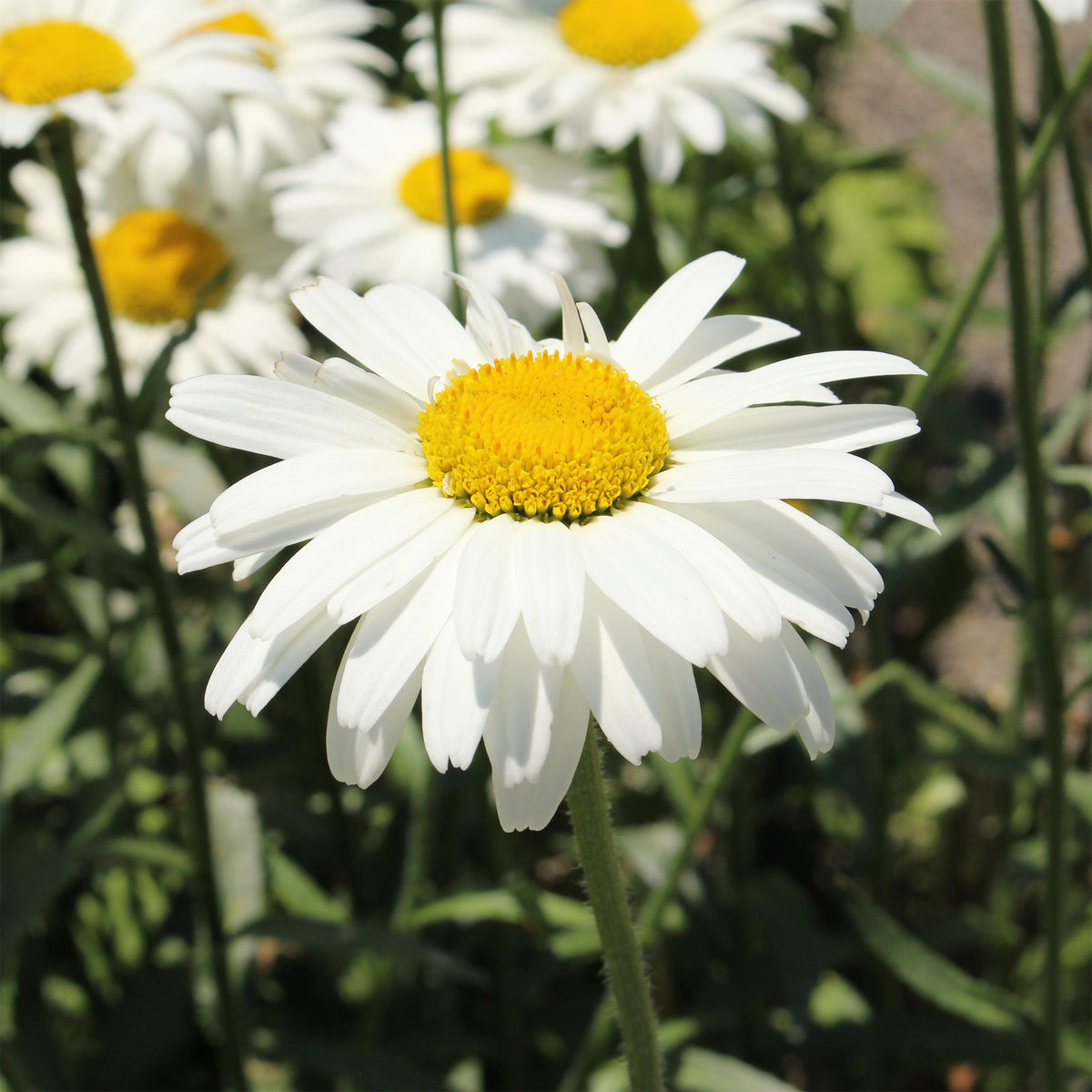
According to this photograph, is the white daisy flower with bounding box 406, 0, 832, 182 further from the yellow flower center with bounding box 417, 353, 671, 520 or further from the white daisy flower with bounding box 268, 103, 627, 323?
the yellow flower center with bounding box 417, 353, 671, 520

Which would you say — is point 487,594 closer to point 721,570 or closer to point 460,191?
point 721,570

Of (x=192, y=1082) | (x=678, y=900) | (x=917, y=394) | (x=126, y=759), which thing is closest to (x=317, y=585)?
(x=917, y=394)

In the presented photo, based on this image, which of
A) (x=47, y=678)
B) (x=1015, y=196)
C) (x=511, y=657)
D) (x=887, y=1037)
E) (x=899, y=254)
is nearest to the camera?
(x=511, y=657)

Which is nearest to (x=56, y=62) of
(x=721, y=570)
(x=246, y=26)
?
(x=246, y=26)

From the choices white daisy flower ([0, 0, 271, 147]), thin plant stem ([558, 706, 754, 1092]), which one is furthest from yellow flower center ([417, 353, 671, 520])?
white daisy flower ([0, 0, 271, 147])

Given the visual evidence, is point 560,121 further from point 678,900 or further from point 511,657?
point 511,657

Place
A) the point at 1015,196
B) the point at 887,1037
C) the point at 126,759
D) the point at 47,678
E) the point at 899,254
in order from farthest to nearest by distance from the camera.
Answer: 1. the point at 899,254
2. the point at 47,678
3. the point at 887,1037
4. the point at 126,759
5. the point at 1015,196

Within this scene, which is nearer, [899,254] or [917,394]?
[917,394]
